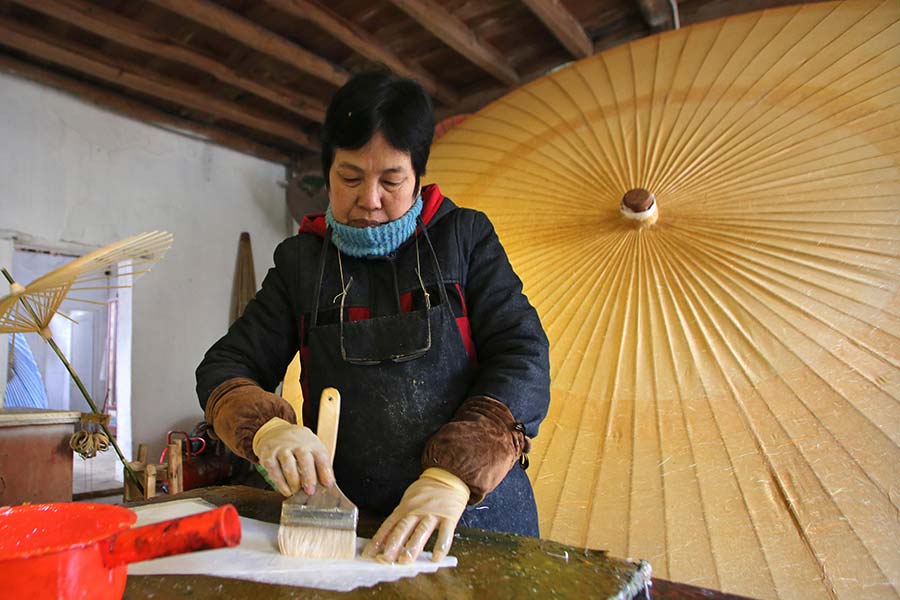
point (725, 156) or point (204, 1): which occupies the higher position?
point (204, 1)

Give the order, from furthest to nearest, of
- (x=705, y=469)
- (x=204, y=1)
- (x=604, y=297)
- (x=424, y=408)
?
(x=204, y=1) < (x=604, y=297) < (x=705, y=469) < (x=424, y=408)

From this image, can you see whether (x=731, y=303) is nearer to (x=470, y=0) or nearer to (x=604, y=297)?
(x=604, y=297)

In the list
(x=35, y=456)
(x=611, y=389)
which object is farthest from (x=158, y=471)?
(x=611, y=389)

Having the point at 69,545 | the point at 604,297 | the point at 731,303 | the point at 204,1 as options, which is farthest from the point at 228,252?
the point at 69,545

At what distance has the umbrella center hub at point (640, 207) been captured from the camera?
1.65m

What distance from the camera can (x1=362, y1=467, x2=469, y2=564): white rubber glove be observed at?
88 centimetres

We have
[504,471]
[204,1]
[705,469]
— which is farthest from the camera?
[204,1]

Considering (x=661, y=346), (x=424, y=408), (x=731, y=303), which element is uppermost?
(x=731, y=303)

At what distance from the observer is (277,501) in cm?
127

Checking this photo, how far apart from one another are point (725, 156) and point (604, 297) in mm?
554

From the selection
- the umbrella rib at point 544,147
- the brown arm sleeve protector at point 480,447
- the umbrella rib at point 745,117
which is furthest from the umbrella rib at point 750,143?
the brown arm sleeve protector at point 480,447

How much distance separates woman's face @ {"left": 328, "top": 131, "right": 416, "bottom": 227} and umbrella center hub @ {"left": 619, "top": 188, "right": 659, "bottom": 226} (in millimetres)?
719

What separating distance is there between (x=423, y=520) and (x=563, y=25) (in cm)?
321

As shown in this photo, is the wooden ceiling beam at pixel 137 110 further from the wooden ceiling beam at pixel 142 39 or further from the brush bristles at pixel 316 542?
the brush bristles at pixel 316 542
